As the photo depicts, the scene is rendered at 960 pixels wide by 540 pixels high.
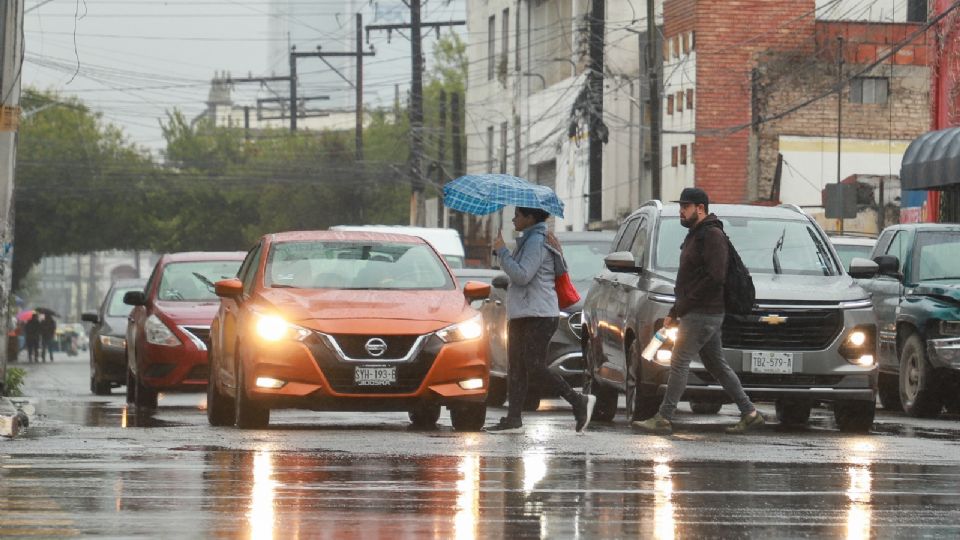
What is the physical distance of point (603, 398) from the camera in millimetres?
18531

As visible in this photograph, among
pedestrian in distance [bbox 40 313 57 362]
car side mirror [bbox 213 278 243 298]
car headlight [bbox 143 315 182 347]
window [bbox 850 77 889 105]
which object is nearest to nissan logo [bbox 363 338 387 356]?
car side mirror [bbox 213 278 243 298]

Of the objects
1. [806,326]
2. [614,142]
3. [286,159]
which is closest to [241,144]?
[286,159]

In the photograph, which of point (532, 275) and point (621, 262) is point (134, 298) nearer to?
point (621, 262)

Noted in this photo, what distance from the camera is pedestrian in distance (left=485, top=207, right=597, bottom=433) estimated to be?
52.4 ft

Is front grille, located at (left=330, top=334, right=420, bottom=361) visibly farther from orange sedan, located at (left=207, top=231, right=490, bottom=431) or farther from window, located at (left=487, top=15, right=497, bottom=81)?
window, located at (left=487, top=15, right=497, bottom=81)

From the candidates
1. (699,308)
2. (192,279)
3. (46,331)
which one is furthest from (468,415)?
(46,331)

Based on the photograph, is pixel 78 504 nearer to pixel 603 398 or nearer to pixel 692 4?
pixel 603 398

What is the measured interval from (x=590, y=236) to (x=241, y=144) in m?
86.5

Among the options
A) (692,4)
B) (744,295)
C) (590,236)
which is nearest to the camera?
(744,295)

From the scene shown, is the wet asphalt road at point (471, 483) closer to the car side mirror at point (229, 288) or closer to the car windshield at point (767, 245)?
the car side mirror at point (229, 288)

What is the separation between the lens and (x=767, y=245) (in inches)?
696

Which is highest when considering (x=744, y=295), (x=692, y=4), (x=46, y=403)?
(x=692, y=4)

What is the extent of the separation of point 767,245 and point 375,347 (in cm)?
387

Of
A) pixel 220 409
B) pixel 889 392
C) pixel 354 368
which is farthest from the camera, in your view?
pixel 889 392
